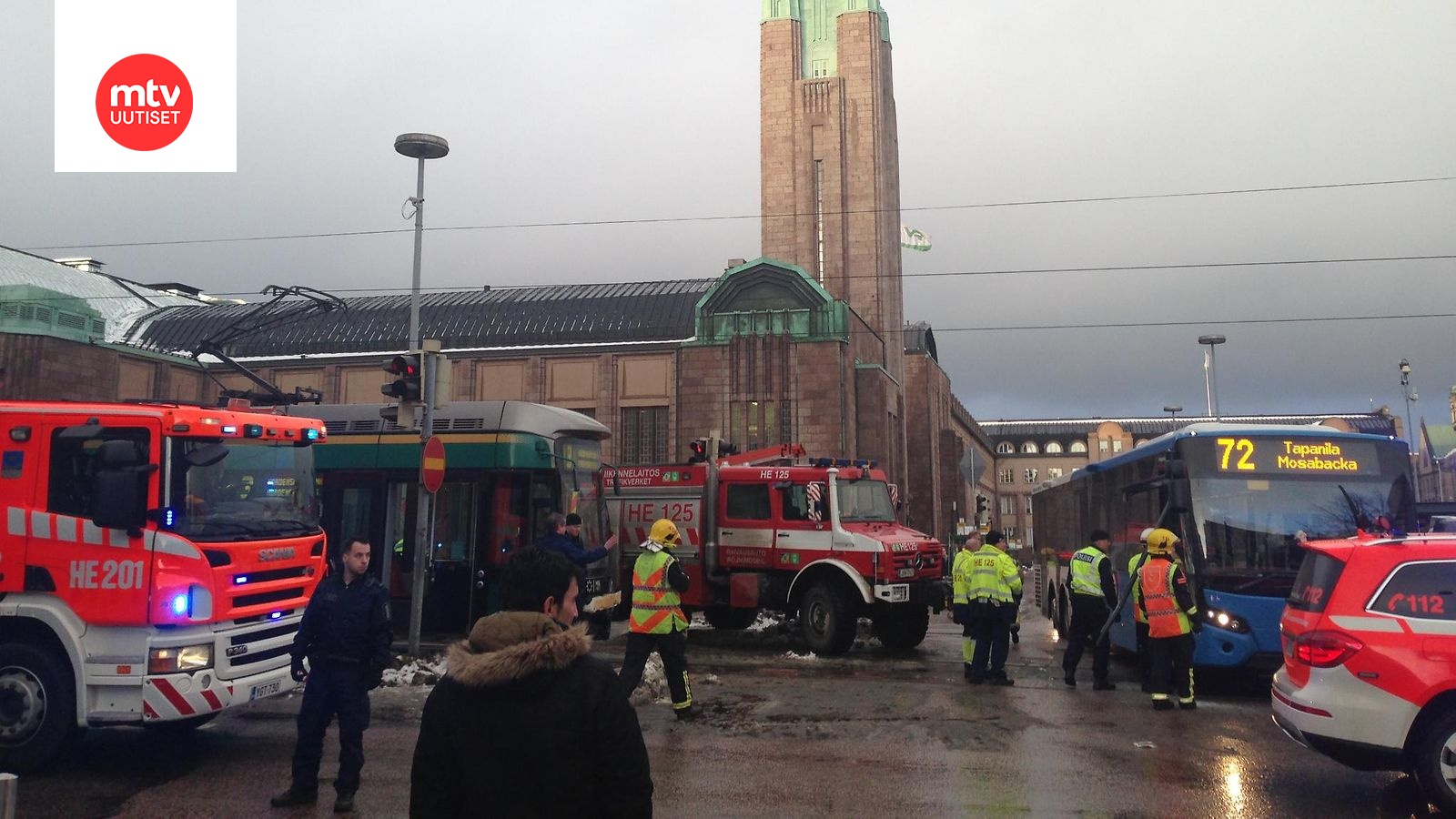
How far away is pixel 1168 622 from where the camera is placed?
1000 centimetres

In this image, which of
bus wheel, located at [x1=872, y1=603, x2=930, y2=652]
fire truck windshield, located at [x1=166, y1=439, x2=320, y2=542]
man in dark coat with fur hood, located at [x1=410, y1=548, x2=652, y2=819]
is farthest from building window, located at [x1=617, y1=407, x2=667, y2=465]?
man in dark coat with fur hood, located at [x1=410, y1=548, x2=652, y2=819]

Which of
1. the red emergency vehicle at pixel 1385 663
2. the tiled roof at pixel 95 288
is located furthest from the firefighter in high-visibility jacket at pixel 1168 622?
the tiled roof at pixel 95 288

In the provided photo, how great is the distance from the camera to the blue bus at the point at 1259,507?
10.5 m

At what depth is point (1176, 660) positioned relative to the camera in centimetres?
1004

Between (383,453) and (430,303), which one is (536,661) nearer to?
(383,453)

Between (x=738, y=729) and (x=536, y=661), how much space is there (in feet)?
22.0

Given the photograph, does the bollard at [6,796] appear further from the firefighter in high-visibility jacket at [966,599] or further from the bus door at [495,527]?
the bus door at [495,527]

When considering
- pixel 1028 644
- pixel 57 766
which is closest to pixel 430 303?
pixel 1028 644

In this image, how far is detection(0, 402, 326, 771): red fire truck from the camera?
23.3ft

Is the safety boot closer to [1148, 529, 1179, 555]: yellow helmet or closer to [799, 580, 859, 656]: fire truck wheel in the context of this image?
[1148, 529, 1179, 555]: yellow helmet

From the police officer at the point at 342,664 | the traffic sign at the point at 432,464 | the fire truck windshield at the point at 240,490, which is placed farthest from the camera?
the traffic sign at the point at 432,464

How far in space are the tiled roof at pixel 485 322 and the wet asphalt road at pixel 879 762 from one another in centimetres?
2926

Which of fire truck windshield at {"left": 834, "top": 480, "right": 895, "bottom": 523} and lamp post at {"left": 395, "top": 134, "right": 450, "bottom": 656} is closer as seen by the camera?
lamp post at {"left": 395, "top": 134, "right": 450, "bottom": 656}

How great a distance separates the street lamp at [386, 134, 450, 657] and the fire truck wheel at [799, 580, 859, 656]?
17.7 ft
